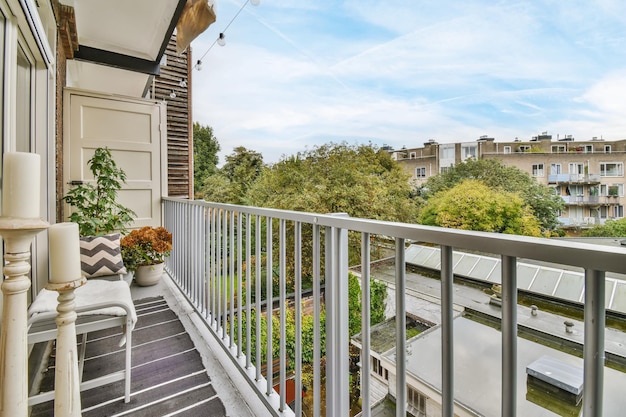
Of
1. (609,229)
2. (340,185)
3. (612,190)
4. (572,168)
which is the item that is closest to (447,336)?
(340,185)

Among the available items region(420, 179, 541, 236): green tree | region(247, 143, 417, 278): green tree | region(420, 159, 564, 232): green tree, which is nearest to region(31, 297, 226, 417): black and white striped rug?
region(247, 143, 417, 278): green tree

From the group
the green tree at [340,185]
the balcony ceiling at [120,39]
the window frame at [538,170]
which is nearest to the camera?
the balcony ceiling at [120,39]

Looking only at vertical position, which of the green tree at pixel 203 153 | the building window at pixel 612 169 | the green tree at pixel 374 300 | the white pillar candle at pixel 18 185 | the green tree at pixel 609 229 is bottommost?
the green tree at pixel 609 229

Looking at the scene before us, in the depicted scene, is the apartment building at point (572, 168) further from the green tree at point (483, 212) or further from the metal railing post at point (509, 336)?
the metal railing post at point (509, 336)

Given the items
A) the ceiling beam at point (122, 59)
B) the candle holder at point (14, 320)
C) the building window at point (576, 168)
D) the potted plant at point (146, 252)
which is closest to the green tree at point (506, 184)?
the building window at point (576, 168)

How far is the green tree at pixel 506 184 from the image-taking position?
13414 millimetres

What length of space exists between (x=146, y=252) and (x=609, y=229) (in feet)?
43.3

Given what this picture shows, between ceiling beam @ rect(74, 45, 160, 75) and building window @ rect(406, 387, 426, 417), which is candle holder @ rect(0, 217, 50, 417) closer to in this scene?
building window @ rect(406, 387, 426, 417)

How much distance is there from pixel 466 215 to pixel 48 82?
14.1 meters

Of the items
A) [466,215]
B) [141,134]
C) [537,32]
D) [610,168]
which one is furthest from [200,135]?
[537,32]

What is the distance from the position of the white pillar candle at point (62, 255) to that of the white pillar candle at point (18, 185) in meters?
0.10

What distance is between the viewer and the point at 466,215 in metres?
13.6

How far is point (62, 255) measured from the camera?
800 mm

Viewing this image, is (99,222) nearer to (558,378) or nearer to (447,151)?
(558,378)
